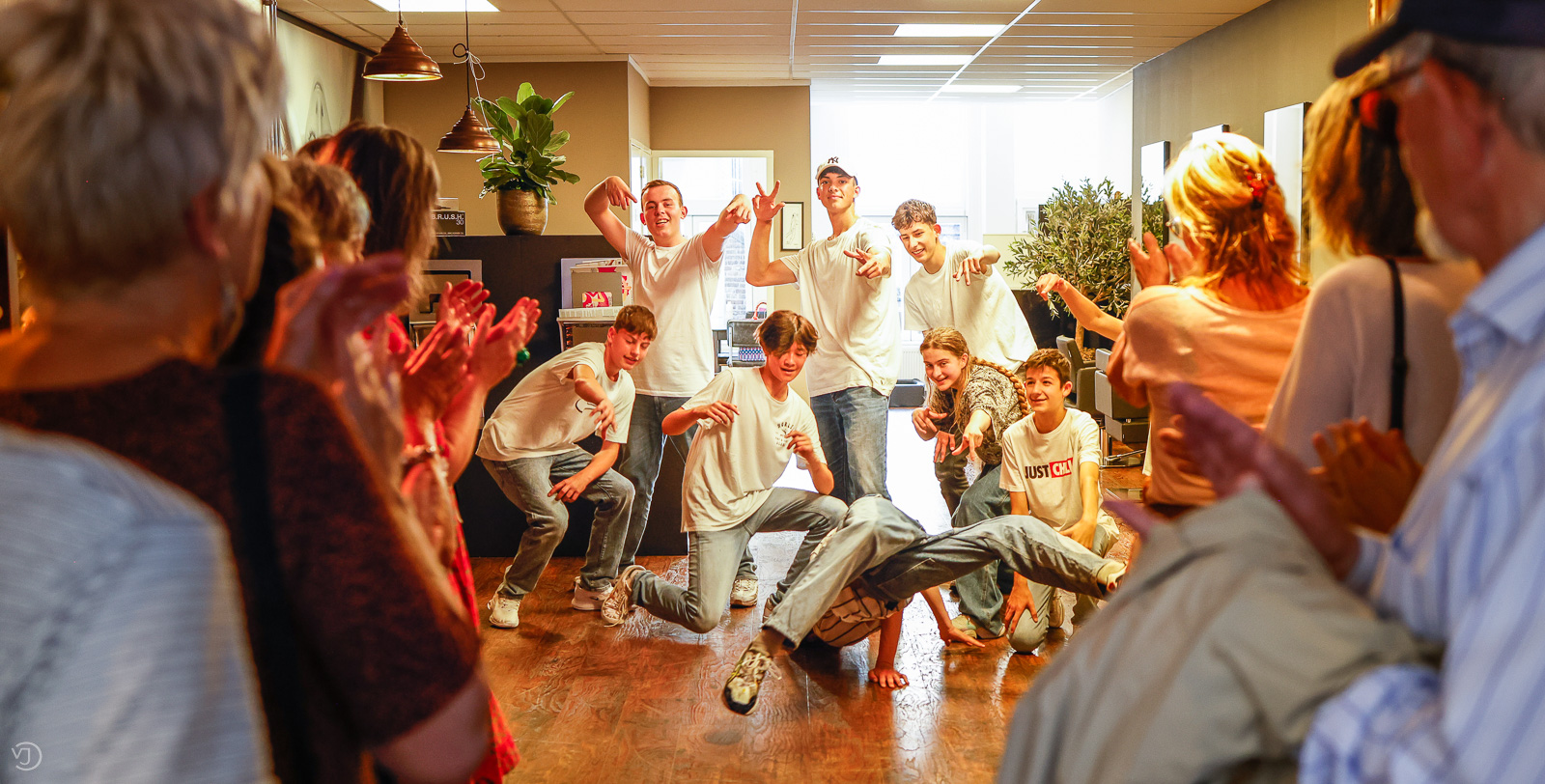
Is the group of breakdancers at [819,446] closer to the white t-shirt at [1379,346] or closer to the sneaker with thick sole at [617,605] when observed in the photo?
the sneaker with thick sole at [617,605]

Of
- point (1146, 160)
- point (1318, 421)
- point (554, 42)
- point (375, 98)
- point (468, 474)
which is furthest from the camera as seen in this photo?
point (1146, 160)

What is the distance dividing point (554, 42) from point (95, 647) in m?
7.51

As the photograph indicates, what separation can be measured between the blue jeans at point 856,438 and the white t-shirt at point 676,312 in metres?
0.59

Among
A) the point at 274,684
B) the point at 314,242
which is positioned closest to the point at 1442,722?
the point at 274,684

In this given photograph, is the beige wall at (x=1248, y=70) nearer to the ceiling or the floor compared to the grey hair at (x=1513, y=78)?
nearer to the ceiling

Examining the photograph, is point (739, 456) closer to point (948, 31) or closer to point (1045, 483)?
point (1045, 483)

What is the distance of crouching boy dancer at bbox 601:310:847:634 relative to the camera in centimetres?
368

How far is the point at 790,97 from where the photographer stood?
9703 millimetres

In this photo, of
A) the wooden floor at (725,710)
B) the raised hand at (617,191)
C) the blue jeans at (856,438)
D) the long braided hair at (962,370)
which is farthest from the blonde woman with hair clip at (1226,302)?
the raised hand at (617,191)

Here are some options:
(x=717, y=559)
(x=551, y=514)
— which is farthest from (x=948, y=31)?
(x=717, y=559)

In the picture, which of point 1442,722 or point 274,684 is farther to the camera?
point 274,684

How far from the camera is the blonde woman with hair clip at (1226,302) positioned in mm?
1846

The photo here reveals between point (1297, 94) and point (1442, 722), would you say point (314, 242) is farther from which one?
point (1297, 94)

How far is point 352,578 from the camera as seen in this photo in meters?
0.74
